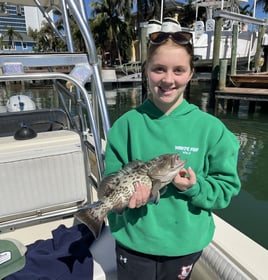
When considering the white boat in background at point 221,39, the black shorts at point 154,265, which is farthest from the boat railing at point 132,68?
the black shorts at point 154,265

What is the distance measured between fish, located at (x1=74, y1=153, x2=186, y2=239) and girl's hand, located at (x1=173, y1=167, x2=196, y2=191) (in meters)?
0.04

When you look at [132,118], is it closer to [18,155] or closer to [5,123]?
[18,155]

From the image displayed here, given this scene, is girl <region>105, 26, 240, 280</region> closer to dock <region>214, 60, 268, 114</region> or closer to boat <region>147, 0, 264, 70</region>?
dock <region>214, 60, 268, 114</region>

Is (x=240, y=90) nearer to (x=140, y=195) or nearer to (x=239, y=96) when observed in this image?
(x=239, y=96)

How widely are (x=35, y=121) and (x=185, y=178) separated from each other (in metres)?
2.69

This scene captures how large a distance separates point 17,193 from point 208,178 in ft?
5.74

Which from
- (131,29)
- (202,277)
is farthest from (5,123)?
(131,29)

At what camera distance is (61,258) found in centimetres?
196

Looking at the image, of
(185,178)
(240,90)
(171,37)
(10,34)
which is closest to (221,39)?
(240,90)

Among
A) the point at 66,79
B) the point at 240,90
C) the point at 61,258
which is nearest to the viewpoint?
the point at 61,258

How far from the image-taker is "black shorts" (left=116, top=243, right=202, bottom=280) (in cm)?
150

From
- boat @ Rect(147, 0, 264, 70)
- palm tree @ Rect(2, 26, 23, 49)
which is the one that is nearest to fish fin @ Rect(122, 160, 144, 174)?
boat @ Rect(147, 0, 264, 70)

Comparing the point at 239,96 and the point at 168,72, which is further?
the point at 239,96

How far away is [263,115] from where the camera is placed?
43.9 ft
